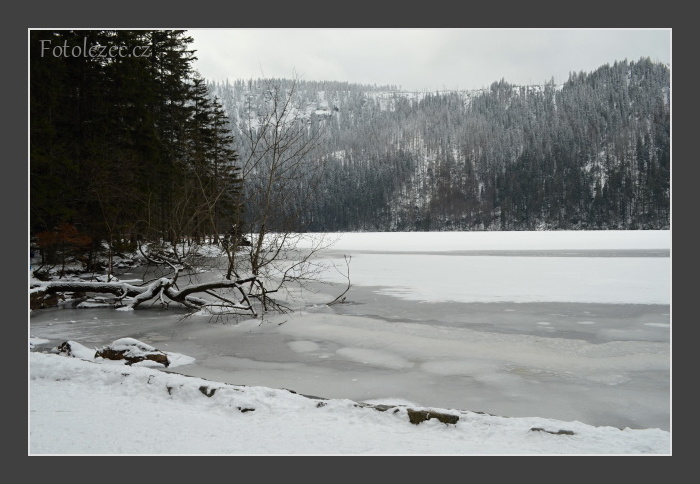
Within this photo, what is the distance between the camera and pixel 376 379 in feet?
20.3

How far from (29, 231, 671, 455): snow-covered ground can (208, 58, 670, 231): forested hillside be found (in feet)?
273

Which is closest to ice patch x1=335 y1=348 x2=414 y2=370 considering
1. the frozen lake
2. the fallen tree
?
the frozen lake

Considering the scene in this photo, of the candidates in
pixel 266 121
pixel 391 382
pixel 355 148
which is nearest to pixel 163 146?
pixel 266 121

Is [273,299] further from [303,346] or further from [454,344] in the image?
[454,344]

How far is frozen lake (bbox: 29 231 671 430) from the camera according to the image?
5.57 metres

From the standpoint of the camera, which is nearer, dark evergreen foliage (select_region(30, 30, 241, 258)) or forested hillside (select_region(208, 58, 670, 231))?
dark evergreen foliage (select_region(30, 30, 241, 258))

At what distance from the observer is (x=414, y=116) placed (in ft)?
534

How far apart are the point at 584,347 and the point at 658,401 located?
2.25 metres

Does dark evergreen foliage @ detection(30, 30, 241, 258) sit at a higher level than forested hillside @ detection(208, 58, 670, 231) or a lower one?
lower

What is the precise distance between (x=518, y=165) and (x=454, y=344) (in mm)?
117761

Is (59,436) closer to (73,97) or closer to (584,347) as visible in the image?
(584,347)

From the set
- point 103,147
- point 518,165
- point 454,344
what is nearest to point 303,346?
point 454,344

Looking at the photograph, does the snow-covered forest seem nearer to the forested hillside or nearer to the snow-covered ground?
the snow-covered ground

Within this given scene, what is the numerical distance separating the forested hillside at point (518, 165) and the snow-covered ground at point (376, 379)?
3274 inches
